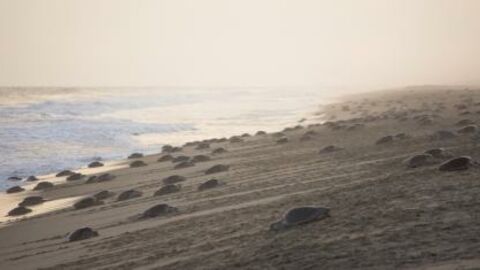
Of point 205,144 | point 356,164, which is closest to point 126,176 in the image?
point 205,144

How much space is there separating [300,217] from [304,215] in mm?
54

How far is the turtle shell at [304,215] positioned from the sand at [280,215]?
11cm

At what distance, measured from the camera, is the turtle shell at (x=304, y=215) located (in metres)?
7.16

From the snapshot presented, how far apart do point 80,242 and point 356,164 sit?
5538mm

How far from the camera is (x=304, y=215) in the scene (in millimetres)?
7238

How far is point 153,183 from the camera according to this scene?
15312 millimetres

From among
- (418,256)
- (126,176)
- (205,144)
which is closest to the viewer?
(418,256)

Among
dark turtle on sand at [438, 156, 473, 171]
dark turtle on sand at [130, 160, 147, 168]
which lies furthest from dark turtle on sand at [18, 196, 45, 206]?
dark turtle on sand at [438, 156, 473, 171]

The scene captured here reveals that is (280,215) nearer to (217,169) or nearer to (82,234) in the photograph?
(82,234)

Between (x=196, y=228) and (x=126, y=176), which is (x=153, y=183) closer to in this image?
(x=126, y=176)

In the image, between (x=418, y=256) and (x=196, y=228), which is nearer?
(x=418, y=256)

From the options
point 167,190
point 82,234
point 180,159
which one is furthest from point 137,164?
point 82,234

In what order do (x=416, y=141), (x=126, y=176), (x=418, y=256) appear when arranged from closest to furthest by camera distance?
(x=418, y=256) < (x=416, y=141) < (x=126, y=176)

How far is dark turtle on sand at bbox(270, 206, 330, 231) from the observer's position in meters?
7.16
